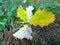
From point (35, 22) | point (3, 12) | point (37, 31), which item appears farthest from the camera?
point (3, 12)

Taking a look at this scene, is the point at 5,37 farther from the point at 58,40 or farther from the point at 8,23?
the point at 58,40

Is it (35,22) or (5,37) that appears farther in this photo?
(5,37)

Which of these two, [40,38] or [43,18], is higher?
[43,18]

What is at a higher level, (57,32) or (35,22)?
(35,22)

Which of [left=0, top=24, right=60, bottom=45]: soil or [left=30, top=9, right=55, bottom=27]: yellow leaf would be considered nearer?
[left=30, top=9, right=55, bottom=27]: yellow leaf

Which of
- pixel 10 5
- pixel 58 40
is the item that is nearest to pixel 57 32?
pixel 58 40

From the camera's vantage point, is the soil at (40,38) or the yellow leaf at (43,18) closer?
the yellow leaf at (43,18)

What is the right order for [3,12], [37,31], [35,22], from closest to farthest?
[35,22] < [37,31] < [3,12]

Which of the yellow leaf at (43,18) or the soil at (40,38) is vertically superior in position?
the yellow leaf at (43,18)

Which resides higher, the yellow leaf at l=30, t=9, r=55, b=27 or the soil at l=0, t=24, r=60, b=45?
the yellow leaf at l=30, t=9, r=55, b=27

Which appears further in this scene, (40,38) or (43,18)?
(40,38)
